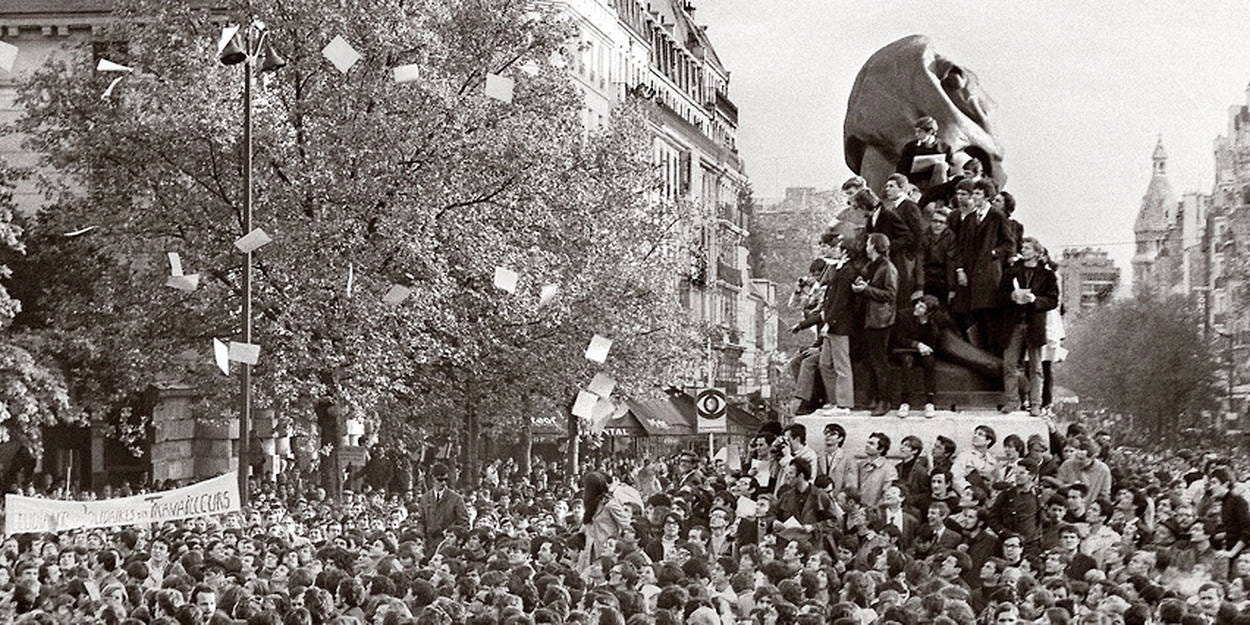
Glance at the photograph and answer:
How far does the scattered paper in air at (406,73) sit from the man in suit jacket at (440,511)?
13704 millimetres

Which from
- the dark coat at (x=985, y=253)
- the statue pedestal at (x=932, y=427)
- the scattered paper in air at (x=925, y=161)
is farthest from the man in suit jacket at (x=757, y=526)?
the scattered paper in air at (x=925, y=161)

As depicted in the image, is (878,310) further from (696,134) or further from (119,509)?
(696,134)

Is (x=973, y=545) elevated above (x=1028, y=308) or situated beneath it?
situated beneath

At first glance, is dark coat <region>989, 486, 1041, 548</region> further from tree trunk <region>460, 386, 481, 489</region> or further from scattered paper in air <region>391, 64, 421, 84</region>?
tree trunk <region>460, 386, 481, 489</region>

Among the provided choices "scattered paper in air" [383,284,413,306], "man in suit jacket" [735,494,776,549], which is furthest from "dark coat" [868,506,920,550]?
"scattered paper in air" [383,284,413,306]

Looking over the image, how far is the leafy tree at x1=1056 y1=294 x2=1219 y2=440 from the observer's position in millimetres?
95562

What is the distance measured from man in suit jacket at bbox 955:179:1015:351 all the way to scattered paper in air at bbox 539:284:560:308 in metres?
16.2

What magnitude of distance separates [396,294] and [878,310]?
13.8 m

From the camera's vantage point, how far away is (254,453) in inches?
1948

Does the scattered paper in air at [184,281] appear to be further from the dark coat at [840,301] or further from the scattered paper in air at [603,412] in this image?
the scattered paper in air at [603,412]

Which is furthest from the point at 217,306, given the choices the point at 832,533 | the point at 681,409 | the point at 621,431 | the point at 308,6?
the point at 681,409

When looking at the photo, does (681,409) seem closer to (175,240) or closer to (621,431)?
(621,431)

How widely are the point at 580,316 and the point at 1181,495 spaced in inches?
1158

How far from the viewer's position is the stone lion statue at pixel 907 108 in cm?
2791
